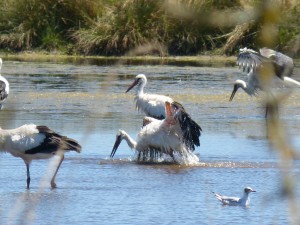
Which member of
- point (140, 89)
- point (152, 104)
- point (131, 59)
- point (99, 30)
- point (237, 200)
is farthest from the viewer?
point (99, 30)

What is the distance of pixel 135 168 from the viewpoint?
9805mm

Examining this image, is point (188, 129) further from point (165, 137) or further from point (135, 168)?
point (135, 168)

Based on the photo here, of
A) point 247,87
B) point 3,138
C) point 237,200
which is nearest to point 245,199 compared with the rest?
point 237,200

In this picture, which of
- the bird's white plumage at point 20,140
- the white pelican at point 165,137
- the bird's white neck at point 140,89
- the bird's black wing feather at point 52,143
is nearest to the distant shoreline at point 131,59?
the bird's white neck at point 140,89

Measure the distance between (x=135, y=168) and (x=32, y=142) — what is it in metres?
1.53

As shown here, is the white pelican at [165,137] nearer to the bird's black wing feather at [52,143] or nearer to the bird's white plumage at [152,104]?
the bird's white plumage at [152,104]

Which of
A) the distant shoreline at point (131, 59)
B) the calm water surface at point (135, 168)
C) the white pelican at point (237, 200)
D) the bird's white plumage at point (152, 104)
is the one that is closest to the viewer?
the calm water surface at point (135, 168)

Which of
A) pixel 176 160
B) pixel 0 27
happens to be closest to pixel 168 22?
pixel 0 27

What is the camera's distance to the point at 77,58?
2364 cm

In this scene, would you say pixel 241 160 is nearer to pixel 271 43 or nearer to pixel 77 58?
pixel 271 43

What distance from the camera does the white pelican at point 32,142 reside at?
8.52m

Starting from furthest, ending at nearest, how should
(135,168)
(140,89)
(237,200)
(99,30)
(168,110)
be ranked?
(99,30) → (140,89) → (168,110) → (135,168) → (237,200)

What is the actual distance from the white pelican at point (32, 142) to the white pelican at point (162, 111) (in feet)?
5.87

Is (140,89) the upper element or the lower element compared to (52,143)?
lower
